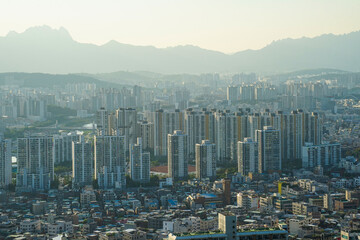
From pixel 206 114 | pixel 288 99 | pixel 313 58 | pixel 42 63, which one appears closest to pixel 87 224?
pixel 206 114

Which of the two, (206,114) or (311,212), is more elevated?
(206,114)

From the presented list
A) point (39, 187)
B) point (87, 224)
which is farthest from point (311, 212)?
point (39, 187)

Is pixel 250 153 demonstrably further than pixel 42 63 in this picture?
No

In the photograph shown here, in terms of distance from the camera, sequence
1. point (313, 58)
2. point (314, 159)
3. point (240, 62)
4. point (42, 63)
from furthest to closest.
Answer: point (240, 62) → point (313, 58) → point (42, 63) → point (314, 159)

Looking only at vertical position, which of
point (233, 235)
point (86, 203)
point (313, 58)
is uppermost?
point (313, 58)

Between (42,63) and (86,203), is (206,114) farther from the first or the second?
(42,63)

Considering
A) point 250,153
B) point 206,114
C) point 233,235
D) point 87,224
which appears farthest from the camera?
point 206,114

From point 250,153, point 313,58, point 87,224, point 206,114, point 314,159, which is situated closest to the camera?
point 87,224

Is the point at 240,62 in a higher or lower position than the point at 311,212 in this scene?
higher

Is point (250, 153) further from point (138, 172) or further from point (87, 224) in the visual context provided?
point (87, 224)
